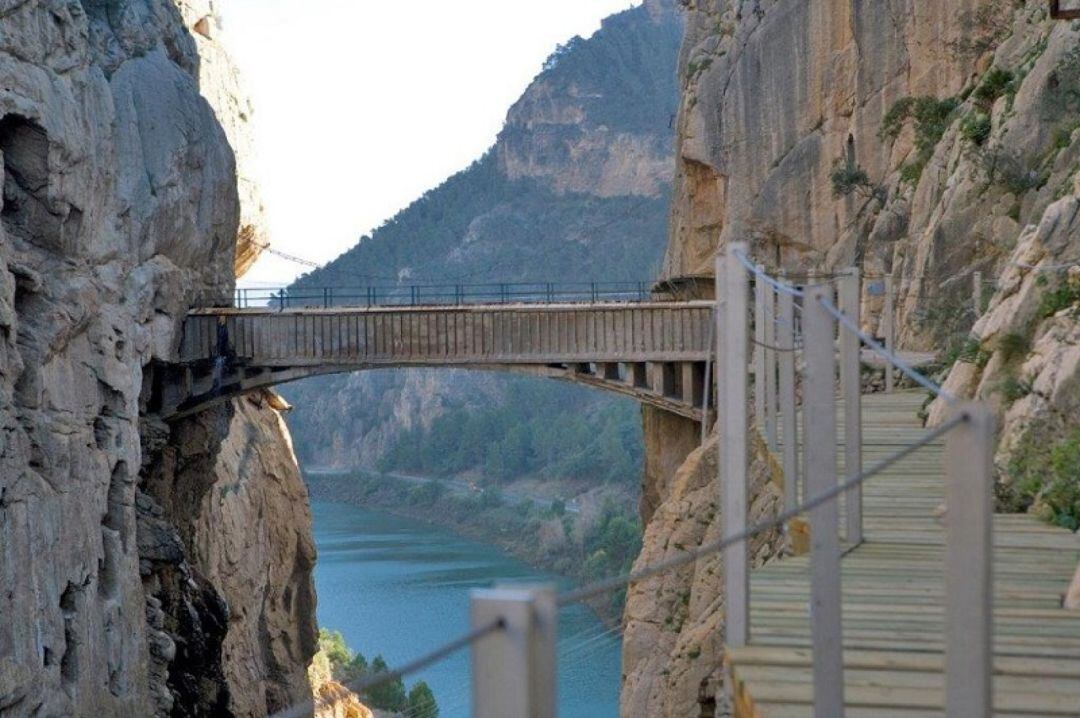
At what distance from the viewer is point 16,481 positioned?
66.9 feet

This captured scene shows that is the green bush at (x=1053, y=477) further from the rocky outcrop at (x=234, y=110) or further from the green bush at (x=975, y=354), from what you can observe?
the rocky outcrop at (x=234, y=110)

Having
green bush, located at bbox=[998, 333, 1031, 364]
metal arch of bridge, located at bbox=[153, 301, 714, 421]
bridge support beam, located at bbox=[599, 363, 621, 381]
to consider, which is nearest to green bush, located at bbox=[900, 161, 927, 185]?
metal arch of bridge, located at bbox=[153, 301, 714, 421]

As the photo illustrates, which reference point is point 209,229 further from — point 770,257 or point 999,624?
point 999,624

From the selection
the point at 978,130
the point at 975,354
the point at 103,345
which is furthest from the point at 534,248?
the point at 975,354

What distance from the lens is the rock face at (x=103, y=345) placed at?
2089cm

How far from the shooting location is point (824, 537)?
16.6ft

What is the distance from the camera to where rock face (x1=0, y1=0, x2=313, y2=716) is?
68.5 feet

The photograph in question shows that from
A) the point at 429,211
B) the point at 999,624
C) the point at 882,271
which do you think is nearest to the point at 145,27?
the point at 882,271

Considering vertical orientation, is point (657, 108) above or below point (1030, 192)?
above

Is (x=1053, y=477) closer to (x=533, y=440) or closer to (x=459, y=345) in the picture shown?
(x=459, y=345)

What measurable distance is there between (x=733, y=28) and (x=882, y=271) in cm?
1059

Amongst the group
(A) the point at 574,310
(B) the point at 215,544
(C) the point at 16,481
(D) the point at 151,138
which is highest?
(D) the point at 151,138

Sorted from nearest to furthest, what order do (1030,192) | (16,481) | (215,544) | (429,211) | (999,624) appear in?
(999,624)
(1030,192)
(16,481)
(215,544)
(429,211)

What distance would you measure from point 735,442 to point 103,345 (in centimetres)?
1928
